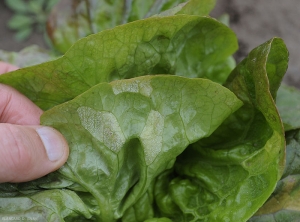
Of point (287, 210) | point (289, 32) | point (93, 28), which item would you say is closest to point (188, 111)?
point (287, 210)

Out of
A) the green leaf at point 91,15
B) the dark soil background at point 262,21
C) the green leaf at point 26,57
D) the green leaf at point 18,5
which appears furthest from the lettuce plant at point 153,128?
the green leaf at point 18,5

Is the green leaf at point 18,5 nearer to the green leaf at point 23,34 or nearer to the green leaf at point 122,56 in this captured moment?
the green leaf at point 23,34

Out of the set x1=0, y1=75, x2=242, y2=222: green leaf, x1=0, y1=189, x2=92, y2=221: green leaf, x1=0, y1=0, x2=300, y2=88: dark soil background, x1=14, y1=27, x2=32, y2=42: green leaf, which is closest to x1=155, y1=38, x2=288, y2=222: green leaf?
x1=0, y1=75, x2=242, y2=222: green leaf

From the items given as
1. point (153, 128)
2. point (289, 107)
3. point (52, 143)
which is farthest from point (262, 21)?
point (52, 143)

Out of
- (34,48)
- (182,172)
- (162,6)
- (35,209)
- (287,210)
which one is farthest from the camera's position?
(34,48)

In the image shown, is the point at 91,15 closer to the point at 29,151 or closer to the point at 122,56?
the point at 122,56

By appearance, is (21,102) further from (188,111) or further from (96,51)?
(188,111)
